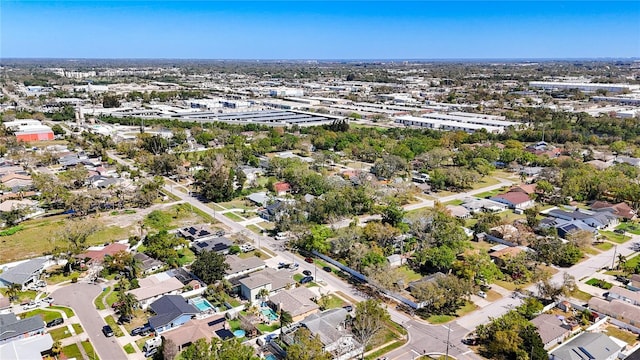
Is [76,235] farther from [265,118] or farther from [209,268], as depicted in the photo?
[265,118]

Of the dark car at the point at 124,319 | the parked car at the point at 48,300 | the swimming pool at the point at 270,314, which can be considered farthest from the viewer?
the parked car at the point at 48,300

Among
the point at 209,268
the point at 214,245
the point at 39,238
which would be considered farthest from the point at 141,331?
the point at 39,238

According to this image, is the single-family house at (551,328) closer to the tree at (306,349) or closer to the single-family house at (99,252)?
Answer: the tree at (306,349)

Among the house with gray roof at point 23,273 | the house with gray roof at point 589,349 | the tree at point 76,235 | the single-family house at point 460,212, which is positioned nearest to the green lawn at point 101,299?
the tree at point 76,235

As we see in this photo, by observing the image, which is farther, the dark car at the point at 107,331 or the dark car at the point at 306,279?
the dark car at the point at 306,279

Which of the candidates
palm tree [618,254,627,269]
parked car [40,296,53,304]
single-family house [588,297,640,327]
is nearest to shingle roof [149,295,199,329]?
parked car [40,296,53,304]

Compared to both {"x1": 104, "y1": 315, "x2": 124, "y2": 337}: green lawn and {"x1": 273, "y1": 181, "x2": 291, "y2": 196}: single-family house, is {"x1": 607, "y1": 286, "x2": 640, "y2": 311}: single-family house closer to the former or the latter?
{"x1": 104, "y1": 315, "x2": 124, "y2": 337}: green lawn
